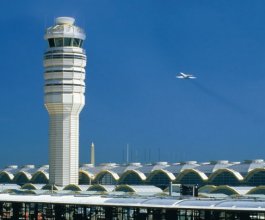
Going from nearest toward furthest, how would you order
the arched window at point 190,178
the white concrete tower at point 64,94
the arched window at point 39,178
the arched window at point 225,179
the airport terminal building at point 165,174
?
the arched window at point 225,179
the airport terminal building at point 165,174
the arched window at point 190,178
the white concrete tower at point 64,94
the arched window at point 39,178

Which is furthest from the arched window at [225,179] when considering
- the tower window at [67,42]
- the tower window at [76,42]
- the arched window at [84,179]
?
the tower window at [67,42]

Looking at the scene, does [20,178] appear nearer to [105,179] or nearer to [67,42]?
[105,179]

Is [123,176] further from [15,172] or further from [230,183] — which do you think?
[15,172]

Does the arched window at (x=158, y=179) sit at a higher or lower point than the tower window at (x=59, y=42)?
lower

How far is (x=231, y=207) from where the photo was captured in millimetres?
54062

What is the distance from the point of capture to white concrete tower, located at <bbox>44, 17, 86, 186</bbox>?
14662 cm

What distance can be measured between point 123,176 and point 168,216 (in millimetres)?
85009

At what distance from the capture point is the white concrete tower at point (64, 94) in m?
147

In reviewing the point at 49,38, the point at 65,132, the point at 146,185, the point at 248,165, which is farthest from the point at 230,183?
the point at 49,38

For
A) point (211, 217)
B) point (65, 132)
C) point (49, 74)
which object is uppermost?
point (49, 74)

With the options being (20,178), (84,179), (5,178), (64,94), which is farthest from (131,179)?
(5,178)

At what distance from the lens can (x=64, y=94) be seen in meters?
146

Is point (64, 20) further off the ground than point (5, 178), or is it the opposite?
point (64, 20)

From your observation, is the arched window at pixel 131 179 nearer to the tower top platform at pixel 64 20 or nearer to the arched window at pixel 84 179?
the arched window at pixel 84 179
